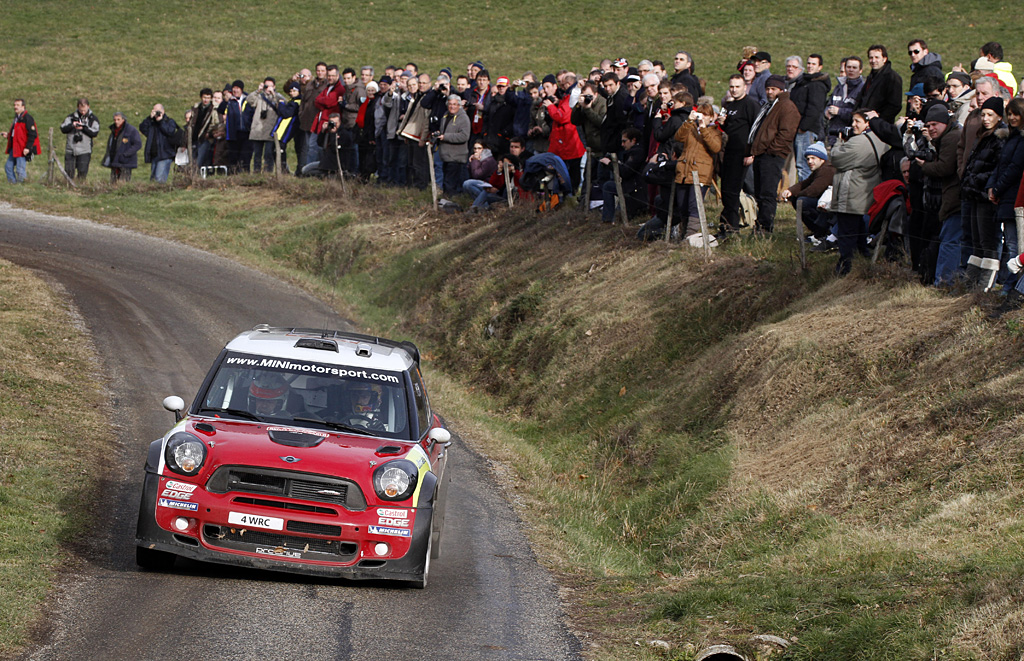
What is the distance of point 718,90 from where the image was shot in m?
49.4

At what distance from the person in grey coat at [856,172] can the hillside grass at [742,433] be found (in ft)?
2.58

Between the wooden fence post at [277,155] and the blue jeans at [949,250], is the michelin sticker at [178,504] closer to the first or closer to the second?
the blue jeans at [949,250]

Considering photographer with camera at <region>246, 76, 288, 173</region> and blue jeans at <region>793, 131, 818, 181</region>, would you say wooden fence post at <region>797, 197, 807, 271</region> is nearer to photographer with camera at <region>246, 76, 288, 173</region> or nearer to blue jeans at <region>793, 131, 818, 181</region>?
blue jeans at <region>793, 131, 818, 181</region>

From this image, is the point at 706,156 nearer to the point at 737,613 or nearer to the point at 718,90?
the point at 737,613

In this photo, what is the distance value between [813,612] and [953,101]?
9.38m

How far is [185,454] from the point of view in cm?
866

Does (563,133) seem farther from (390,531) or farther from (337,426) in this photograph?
(390,531)

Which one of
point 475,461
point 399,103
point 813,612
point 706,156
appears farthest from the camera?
point 399,103

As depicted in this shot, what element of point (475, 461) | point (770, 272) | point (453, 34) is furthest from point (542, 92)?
point (453, 34)

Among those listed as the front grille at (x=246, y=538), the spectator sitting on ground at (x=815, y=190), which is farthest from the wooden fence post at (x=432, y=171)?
the front grille at (x=246, y=538)

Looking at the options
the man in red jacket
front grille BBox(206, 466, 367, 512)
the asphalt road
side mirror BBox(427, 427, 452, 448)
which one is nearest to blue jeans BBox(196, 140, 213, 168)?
the man in red jacket

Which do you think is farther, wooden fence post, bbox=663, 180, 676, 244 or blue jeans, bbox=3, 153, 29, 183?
blue jeans, bbox=3, 153, 29, 183

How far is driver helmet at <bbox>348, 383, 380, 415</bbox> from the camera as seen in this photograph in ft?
31.8

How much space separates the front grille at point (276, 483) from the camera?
8516mm
